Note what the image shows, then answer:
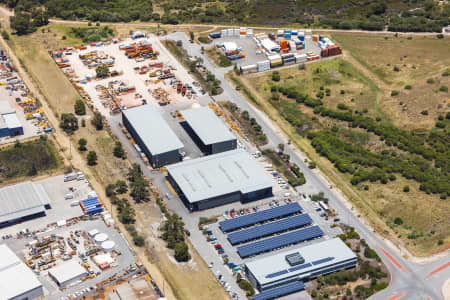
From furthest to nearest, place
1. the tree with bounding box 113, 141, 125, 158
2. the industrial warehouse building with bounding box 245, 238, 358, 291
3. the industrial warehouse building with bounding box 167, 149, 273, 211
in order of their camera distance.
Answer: the tree with bounding box 113, 141, 125, 158 < the industrial warehouse building with bounding box 167, 149, 273, 211 < the industrial warehouse building with bounding box 245, 238, 358, 291

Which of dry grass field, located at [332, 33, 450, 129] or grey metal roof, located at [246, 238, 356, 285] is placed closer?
grey metal roof, located at [246, 238, 356, 285]

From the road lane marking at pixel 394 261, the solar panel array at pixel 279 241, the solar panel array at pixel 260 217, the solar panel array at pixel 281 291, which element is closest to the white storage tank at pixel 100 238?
the solar panel array at pixel 260 217

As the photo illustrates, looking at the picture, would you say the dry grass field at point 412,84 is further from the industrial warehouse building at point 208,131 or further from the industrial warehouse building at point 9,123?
the industrial warehouse building at point 9,123

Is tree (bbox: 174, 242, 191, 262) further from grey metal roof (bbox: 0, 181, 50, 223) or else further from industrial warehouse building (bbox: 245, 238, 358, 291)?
grey metal roof (bbox: 0, 181, 50, 223)

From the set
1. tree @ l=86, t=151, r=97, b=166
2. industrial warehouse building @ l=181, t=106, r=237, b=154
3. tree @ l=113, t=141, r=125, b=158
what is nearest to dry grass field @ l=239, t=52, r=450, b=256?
industrial warehouse building @ l=181, t=106, r=237, b=154

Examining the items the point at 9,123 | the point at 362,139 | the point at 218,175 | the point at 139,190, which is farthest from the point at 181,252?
the point at 9,123

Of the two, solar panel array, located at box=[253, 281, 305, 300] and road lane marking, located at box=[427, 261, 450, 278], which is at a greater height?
solar panel array, located at box=[253, 281, 305, 300]

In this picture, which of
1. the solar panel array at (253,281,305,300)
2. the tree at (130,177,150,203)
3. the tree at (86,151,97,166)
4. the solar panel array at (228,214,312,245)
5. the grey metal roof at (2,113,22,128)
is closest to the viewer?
the solar panel array at (253,281,305,300)

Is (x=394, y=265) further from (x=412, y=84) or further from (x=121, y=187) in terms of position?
(x=412, y=84)
